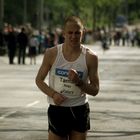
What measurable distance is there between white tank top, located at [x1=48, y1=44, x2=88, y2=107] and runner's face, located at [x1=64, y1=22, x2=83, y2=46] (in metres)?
0.14

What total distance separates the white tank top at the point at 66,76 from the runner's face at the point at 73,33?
143 mm

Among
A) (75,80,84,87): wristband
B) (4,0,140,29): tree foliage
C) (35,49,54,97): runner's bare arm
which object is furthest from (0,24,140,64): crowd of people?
(75,80,84,87): wristband

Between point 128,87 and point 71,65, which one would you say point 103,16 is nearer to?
point 128,87

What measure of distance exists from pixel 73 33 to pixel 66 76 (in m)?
0.40

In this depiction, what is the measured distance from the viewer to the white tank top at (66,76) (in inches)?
282

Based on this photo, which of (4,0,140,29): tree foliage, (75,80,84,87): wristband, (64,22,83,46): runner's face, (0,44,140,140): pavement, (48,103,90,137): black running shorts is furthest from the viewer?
(4,0,140,29): tree foliage

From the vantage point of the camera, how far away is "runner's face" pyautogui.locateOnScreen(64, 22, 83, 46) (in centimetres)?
711

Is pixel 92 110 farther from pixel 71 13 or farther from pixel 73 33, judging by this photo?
pixel 71 13

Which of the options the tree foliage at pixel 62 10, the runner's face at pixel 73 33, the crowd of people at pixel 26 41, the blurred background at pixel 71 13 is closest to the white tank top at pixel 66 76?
the runner's face at pixel 73 33

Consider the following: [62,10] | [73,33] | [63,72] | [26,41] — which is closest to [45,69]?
[63,72]

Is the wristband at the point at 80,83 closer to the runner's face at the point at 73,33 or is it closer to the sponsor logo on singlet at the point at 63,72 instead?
the sponsor logo on singlet at the point at 63,72

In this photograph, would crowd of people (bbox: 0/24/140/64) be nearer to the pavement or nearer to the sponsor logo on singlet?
the pavement

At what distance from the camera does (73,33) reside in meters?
7.11

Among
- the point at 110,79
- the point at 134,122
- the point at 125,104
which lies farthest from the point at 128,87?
the point at 134,122
